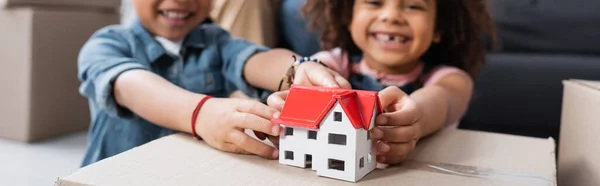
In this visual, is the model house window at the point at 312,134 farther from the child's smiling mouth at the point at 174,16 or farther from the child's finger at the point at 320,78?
the child's smiling mouth at the point at 174,16

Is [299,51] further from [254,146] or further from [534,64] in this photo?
[254,146]

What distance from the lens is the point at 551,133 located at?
1312mm

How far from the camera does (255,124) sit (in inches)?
22.8

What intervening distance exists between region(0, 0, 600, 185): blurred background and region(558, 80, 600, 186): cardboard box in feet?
1.56

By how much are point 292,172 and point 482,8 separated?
656 mm

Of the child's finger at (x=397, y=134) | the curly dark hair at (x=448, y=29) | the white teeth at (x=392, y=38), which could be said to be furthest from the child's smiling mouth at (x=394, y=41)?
the child's finger at (x=397, y=134)

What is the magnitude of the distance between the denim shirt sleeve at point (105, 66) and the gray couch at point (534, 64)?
2.71 feet

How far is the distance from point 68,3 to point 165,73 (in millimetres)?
675

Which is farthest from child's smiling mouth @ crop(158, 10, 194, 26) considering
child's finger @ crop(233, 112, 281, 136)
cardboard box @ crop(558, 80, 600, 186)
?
cardboard box @ crop(558, 80, 600, 186)

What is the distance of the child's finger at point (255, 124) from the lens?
564mm

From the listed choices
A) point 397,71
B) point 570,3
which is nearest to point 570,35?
point 570,3

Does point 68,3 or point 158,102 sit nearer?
point 158,102

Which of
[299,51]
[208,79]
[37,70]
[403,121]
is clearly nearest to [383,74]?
[208,79]

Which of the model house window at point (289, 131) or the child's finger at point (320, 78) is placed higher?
the child's finger at point (320, 78)
